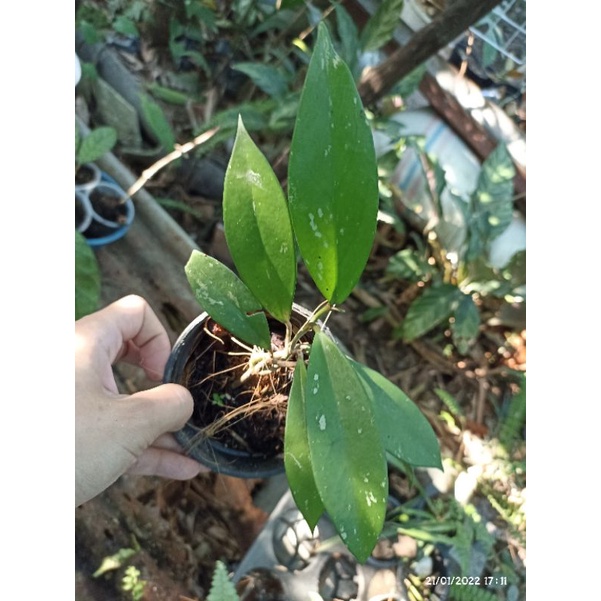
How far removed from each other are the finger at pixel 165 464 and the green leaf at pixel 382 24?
940 mm

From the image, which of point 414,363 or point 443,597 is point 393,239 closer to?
point 414,363

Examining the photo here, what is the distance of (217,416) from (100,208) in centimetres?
69

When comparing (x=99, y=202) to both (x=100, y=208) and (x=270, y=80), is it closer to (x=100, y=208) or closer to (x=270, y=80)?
(x=100, y=208)

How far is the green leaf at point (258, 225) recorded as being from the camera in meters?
0.62

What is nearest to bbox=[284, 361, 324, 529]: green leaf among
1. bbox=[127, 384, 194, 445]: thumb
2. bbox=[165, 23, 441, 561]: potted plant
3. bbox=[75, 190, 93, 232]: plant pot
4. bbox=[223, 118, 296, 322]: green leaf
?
bbox=[165, 23, 441, 561]: potted plant

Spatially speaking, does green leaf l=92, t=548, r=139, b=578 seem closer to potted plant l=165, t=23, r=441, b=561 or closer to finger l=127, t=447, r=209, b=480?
finger l=127, t=447, r=209, b=480

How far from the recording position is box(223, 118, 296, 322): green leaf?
62cm

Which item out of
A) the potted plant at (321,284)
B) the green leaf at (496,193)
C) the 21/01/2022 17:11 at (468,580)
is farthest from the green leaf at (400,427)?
the green leaf at (496,193)

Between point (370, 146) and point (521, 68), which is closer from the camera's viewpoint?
point (370, 146)

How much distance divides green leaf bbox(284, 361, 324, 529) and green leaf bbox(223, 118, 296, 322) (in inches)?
4.1
